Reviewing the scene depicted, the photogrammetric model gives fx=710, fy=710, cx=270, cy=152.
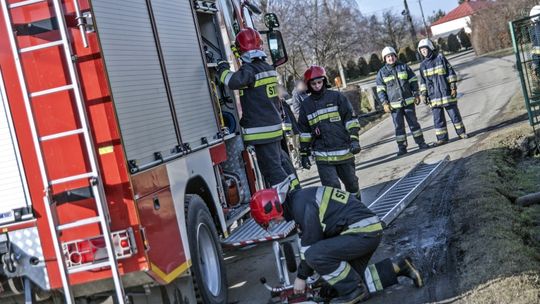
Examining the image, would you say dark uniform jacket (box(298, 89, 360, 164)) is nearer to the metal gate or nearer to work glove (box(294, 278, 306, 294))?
work glove (box(294, 278, 306, 294))

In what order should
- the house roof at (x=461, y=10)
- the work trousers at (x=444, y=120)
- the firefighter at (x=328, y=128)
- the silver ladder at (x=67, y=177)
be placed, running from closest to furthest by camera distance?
the silver ladder at (x=67, y=177), the firefighter at (x=328, y=128), the work trousers at (x=444, y=120), the house roof at (x=461, y=10)

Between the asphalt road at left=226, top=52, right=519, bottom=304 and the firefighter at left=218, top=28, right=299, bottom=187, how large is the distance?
41.3 inches

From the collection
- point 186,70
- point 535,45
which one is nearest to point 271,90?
point 186,70

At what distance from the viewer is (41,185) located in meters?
4.74

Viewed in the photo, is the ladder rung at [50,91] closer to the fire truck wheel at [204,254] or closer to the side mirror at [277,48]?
the fire truck wheel at [204,254]

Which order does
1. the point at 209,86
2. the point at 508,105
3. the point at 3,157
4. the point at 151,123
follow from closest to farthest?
the point at 3,157, the point at 151,123, the point at 209,86, the point at 508,105

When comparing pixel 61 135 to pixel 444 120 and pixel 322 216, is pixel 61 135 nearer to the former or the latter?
pixel 322 216

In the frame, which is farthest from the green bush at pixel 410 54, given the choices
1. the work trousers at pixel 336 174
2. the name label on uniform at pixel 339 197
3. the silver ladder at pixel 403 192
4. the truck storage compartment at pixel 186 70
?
the name label on uniform at pixel 339 197

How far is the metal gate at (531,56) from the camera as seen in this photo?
404 inches

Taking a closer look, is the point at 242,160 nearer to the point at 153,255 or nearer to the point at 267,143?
the point at 267,143

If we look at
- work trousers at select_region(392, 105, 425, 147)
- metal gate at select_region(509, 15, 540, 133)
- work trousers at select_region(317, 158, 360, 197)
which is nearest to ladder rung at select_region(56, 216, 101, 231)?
work trousers at select_region(317, 158, 360, 197)

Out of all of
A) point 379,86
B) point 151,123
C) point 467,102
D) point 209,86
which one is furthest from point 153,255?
point 467,102

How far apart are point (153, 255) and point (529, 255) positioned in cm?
298

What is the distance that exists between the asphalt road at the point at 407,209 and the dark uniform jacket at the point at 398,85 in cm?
99
